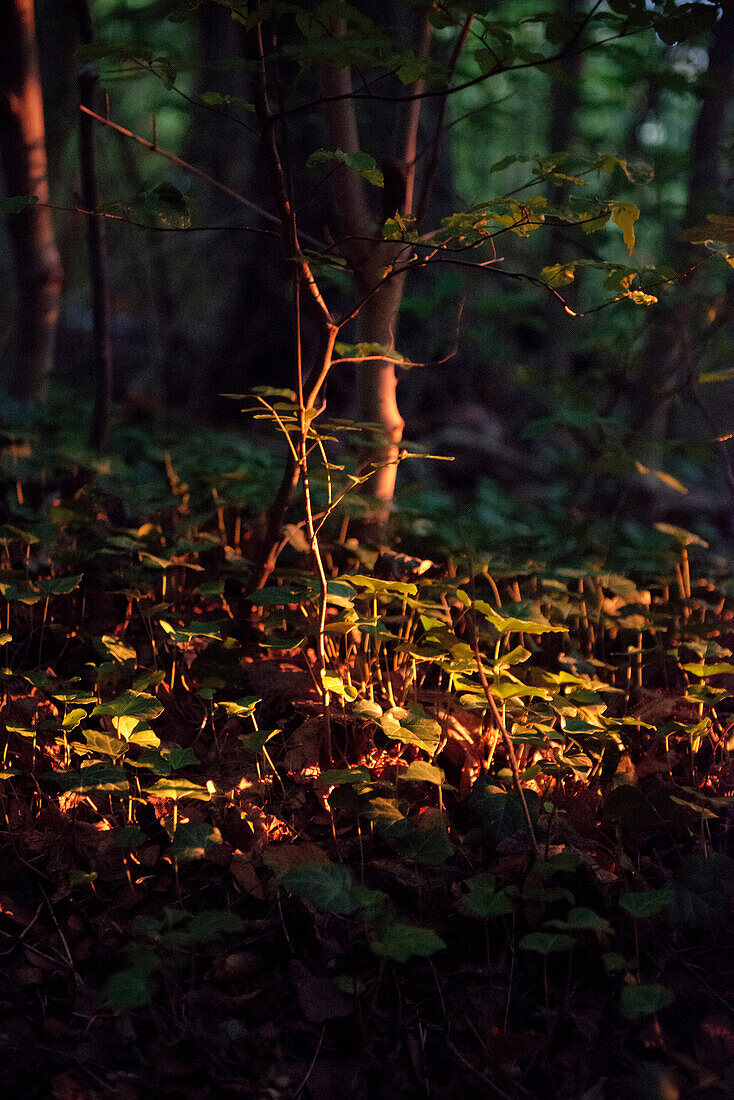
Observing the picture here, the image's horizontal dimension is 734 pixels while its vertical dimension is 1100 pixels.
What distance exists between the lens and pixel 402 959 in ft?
4.05

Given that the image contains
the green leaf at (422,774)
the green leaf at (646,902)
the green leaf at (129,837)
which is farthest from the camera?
the green leaf at (422,774)

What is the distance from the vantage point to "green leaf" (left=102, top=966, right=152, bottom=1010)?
1.14 meters

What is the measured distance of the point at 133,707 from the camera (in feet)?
5.55

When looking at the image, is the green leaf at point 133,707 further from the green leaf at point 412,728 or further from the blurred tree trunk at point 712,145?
the blurred tree trunk at point 712,145

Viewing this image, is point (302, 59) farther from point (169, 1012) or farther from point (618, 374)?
point (618, 374)

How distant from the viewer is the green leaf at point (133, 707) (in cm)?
166

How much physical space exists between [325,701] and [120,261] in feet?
23.1

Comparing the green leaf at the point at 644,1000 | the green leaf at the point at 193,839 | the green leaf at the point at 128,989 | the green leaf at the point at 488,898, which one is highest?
the green leaf at the point at 193,839

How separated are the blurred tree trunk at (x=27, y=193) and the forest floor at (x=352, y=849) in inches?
49.4

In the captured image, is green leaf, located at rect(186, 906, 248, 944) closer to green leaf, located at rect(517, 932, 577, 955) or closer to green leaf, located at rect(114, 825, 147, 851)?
green leaf, located at rect(114, 825, 147, 851)

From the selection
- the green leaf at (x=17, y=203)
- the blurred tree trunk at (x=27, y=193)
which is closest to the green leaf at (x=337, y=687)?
the green leaf at (x=17, y=203)

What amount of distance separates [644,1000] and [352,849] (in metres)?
0.67

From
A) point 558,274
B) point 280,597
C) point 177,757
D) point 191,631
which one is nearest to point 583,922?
point 177,757

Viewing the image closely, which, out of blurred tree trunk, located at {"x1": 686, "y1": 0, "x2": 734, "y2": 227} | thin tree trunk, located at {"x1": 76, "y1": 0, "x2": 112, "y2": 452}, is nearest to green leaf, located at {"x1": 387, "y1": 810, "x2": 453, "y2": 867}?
thin tree trunk, located at {"x1": 76, "y1": 0, "x2": 112, "y2": 452}
